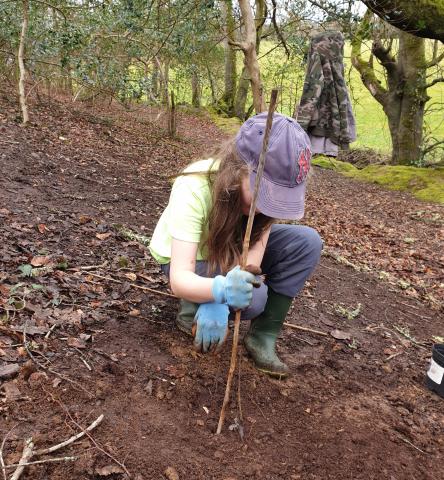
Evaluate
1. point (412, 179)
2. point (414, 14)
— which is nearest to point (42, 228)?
point (414, 14)

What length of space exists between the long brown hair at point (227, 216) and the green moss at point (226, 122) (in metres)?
13.7

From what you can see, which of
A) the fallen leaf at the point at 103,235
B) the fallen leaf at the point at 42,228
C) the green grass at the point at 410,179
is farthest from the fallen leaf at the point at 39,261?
the green grass at the point at 410,179

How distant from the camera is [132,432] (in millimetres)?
1643

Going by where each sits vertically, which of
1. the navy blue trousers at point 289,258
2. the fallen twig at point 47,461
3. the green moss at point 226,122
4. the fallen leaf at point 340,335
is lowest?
the green moss at point 226,122

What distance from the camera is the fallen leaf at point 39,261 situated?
269 cm

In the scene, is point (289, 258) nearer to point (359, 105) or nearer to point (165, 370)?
point (165, 370)

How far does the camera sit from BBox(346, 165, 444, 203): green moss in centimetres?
902

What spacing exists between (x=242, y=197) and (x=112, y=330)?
37.3 inches

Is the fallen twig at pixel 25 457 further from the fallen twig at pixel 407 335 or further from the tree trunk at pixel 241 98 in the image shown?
the tree trunk at pixel 241 98

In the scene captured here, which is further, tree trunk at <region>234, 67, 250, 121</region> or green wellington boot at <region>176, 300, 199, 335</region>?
tree trunk at <region>234, 67, 250, 121</region>

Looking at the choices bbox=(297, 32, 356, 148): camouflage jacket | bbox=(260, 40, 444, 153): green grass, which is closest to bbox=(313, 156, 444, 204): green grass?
bbox=(297, 32, 356, 148): camouflage jacket

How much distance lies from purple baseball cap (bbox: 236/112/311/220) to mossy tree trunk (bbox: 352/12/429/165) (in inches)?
407

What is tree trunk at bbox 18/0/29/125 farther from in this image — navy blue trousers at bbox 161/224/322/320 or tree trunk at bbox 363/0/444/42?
navy blue trousers at bbox 161/224/322/320

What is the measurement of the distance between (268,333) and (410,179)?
8607 mm
